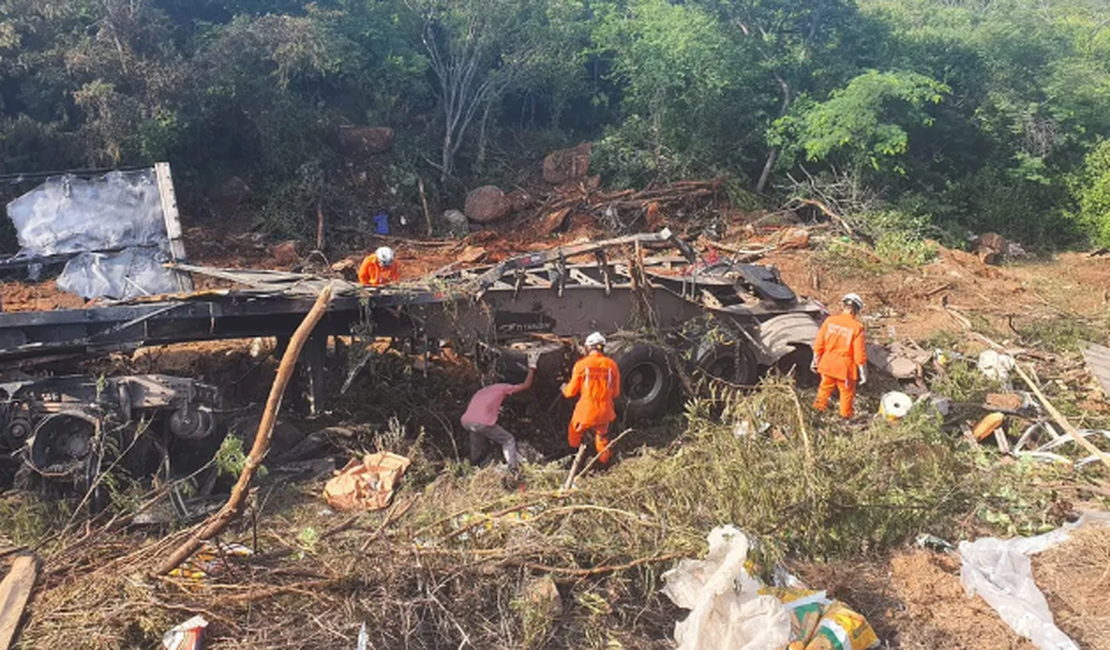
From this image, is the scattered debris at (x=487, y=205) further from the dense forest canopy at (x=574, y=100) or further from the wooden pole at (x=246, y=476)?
the wooden pole at (x=246, y=476)

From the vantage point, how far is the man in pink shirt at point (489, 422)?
6.95m

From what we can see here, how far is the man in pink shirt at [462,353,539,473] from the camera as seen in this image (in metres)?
6.95

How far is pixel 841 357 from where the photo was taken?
24.7 ft

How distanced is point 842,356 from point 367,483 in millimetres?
4314

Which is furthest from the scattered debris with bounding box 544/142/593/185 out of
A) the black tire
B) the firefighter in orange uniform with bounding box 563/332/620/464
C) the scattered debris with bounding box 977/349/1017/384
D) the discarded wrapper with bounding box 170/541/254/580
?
the discarded wrapper with bounding box 170/541/254/580

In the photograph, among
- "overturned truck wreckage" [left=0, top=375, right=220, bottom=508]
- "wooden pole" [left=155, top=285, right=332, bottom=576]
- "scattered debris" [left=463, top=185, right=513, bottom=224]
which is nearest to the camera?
"wooden pole" [left=155, top=285, right=332, bottom=576]

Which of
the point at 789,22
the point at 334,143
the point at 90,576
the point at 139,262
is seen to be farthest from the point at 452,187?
the point at 90,576

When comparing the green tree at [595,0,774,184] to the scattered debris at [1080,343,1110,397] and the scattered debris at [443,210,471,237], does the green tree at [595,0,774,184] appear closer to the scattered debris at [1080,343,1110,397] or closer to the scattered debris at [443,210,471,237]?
the scattered debris at [443,210,471,237]

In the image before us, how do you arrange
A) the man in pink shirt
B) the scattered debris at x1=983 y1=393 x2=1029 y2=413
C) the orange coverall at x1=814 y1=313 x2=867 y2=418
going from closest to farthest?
the man in pink shirt
the orange coverall at x1=814 y1=313 x2=867 y2=418
the scattered debris at x1=983 y1=393 x2=1029 y2=413

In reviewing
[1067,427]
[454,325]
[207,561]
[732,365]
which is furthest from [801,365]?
[207,561]

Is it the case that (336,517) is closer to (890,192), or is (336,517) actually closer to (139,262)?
(139,262)

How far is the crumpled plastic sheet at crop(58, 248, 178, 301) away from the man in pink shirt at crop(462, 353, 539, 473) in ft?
9.03

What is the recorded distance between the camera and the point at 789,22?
66.8ft

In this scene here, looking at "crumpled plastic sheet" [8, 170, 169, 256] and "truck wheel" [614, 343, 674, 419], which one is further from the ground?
"crumpled plastic sheet" [8, 170, 169, 256]
